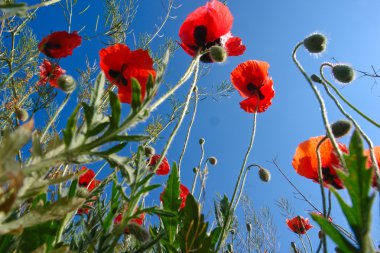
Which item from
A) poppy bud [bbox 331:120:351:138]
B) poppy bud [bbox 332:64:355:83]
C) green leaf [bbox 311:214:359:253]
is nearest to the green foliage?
green leaf [bbox 311:214:359:253]

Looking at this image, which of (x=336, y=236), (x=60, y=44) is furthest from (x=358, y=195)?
(x=60, y=44)

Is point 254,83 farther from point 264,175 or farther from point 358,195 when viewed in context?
point 358,195

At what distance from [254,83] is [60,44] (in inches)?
40.5

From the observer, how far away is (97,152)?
68 cm

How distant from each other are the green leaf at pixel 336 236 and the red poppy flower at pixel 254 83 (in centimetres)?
150

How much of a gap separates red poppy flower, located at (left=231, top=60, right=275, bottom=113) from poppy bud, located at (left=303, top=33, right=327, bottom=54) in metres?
0.67

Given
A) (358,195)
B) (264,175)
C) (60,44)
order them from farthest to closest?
(264,175)
(60,44)
(358,195)

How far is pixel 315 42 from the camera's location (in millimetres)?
1310

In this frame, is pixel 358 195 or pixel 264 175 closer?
pixel 358 195

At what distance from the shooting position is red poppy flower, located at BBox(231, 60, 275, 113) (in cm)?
202

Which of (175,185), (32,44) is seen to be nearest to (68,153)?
(175,185)

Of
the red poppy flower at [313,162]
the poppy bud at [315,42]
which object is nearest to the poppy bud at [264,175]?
the red poppy flower at [313,162]

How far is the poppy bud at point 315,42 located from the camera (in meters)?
1.31

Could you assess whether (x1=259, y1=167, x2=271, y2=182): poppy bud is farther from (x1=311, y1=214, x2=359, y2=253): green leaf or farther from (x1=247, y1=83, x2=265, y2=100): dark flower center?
(x1=311, y1=214, x2=359, y2=253): green leaf
